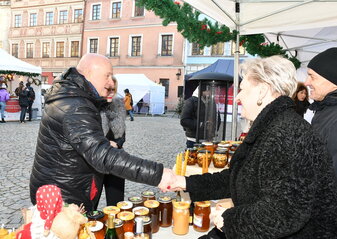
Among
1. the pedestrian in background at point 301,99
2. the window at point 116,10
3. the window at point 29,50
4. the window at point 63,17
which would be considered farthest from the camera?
the window at point 29,50

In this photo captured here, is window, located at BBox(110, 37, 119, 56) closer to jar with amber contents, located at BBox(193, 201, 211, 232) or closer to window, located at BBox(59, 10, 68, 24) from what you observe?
window, located at BBox(59, 10, 68, 24)

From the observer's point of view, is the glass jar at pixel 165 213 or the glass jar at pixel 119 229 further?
the glass jar at pixel 165 213

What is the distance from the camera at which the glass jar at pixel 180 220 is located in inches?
72.0

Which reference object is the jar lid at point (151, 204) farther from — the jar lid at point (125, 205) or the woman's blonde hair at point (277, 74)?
the woman's blonde hair at point (277, 74)

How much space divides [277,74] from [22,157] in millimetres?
6685

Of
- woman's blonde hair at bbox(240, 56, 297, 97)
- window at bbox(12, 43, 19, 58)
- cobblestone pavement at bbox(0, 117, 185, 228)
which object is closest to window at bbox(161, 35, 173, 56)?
cobblestone pavement at bbox(0, 117, 185, 228)

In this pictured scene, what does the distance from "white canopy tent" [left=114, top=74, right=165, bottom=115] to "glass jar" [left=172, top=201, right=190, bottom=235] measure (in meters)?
17.2

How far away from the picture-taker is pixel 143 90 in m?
19.0

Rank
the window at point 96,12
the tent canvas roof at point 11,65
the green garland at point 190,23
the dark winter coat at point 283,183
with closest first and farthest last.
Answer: the dark winter coat at point 283,183 < the green garland at point 190,23 < the tent canvas roof at point 11,65 < the window at point 96,12

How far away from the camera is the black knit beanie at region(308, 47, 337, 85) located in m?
2.33

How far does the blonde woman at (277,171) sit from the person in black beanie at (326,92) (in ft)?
3.70

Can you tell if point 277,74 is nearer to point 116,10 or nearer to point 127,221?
point 127,221

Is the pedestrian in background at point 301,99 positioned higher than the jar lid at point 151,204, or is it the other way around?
the pedestrian in background at point 301,99

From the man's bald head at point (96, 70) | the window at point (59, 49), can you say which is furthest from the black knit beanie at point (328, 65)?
the window at point (59, 49)
